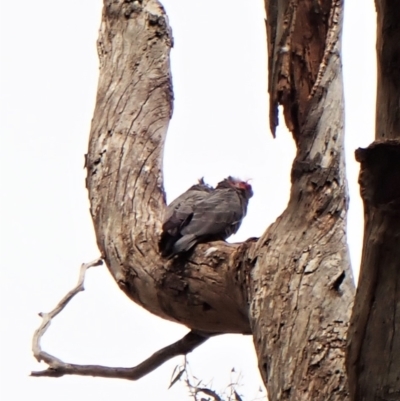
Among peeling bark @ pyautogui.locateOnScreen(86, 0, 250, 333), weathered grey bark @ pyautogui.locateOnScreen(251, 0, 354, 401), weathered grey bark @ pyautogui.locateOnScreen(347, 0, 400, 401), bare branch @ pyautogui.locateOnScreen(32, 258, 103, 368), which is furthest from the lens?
bare branch @ pyautogui.locateOnScreen(32, 258, 103, 368)

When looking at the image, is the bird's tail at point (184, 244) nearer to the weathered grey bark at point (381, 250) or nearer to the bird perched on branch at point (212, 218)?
the bird perched on branch at point (212, 218)

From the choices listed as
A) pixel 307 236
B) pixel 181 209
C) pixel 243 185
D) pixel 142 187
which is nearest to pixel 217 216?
pixel 181 209

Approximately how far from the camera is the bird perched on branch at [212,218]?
123 inches

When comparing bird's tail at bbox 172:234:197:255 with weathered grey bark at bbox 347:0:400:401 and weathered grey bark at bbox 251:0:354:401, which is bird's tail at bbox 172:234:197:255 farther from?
weathered grey bark at bbox 347:0:400:401

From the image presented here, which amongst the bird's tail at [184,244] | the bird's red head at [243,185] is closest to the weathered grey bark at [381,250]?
the bird's tail at [184,244]

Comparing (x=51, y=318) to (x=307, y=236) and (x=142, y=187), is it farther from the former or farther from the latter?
(x=307, y=236)

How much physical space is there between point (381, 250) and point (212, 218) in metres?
1.80

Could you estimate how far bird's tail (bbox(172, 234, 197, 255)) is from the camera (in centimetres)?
306

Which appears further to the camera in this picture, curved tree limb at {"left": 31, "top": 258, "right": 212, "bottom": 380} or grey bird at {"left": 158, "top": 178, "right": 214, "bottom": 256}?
curved tree limb at {"left": 31, "top": 258, "right": 212, "bottom": 380}

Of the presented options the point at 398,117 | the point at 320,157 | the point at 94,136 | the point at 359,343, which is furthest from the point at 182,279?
the point at 398,117

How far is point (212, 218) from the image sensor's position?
341 cm

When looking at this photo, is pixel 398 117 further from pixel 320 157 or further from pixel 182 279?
pixel 182 279

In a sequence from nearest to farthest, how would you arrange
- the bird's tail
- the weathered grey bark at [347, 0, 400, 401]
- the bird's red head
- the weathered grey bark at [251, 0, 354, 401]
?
1. the weathered grey bark at [347, 0, 400, 401]
2. the weathered grey bark at [251, 0, 354, 401]
3. the bird's tail
4. the bird's red head

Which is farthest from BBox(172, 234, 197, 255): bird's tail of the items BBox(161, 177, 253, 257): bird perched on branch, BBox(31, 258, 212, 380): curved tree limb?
BBox(31, 258, 212, 380): curved tree limb
